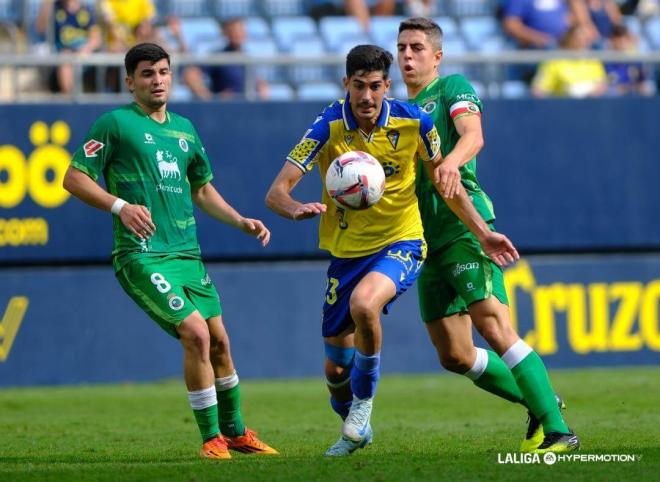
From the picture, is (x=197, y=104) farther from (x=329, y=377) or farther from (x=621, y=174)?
(x=329, y=377)

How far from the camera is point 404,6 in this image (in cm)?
1652

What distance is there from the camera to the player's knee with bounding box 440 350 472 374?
7.89m

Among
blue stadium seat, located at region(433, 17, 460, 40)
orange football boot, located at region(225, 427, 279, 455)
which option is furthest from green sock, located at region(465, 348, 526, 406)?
blue stadium seat, located at region(433, 17, 460, 40)

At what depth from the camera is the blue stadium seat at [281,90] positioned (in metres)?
15.1

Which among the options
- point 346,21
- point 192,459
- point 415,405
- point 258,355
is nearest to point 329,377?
point 192,459

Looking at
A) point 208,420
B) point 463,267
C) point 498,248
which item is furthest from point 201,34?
point 498,248

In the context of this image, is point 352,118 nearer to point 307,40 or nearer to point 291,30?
point 307,40

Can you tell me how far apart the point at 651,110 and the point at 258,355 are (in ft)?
17.6

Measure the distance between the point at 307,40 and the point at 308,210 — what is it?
9.71 meters

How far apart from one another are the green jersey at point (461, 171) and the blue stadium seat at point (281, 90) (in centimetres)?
717

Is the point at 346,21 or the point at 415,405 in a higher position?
the point at 346,21

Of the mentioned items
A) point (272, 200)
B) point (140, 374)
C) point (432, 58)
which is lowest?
point (140, 374)

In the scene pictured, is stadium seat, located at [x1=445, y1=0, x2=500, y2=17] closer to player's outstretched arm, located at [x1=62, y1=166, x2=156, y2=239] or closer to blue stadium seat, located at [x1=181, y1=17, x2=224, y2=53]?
blue stadium seat, located at [x1=181, y1=17, x2=224, y2=53]

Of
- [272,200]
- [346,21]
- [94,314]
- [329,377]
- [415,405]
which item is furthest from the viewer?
[346,21]
